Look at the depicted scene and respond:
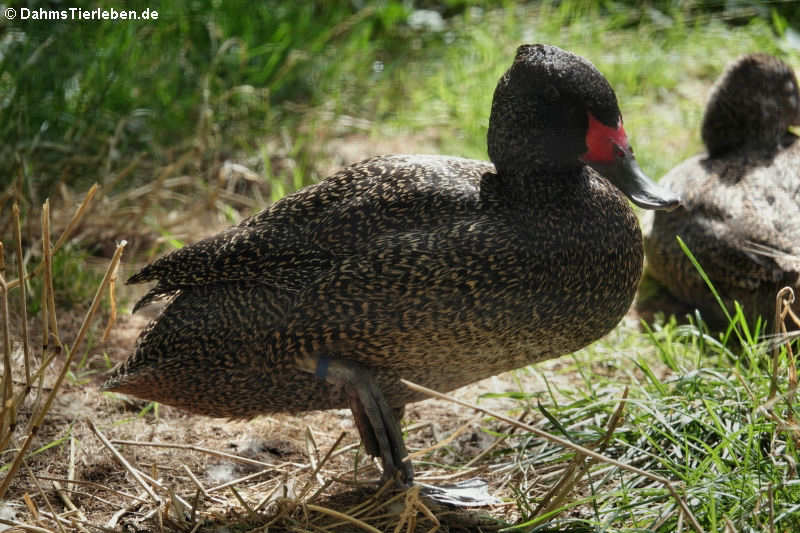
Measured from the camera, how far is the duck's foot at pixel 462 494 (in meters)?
2.83

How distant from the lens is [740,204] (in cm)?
395

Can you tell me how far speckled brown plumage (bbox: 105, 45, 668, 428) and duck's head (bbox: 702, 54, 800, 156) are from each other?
187 centimetres

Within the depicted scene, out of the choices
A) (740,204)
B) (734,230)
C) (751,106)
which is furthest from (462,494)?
(751,106)

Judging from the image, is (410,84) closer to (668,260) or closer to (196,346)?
(668,260)

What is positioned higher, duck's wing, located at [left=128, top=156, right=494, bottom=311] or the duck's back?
duck's wing, located at [left=128, top=156, right=494, bottom=311]

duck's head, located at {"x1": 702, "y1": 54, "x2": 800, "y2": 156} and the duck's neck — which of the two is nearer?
the duck's neck

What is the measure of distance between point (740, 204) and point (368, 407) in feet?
6.67

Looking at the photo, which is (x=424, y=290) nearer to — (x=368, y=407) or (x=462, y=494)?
(x=368, y=407)

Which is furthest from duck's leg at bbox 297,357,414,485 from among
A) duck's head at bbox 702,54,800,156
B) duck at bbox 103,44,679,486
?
duck's head at bbox 702,54,800,156

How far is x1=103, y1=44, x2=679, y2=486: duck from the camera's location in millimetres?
2605

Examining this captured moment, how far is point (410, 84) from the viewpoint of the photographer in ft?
19.3

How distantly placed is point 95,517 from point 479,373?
47.0 inches

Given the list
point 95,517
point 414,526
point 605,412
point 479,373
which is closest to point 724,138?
point 605,412

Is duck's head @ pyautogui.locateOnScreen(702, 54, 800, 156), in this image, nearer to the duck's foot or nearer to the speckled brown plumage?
the speckled brown plumage
